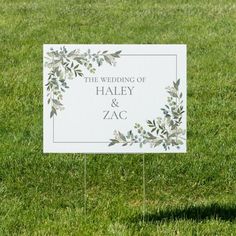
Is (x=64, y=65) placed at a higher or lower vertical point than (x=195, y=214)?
higher

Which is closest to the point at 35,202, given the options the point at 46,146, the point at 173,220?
the point at 46,146

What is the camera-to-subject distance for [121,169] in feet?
21.7

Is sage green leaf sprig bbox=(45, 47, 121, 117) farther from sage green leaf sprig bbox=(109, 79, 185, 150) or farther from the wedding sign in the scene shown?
sage green leaf sprig bbox=(109, 79, 185, 150)

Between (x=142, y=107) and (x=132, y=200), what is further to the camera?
Result: (x=132, y=200)

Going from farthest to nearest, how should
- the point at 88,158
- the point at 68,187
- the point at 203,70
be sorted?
the point at 203,70
the point at 88,158
the point at 68,187

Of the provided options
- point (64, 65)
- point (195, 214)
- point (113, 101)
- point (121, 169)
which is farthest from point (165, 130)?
point (121, 169)

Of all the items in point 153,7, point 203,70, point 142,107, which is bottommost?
point 142,107

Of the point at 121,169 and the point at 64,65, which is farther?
the point at 121,169

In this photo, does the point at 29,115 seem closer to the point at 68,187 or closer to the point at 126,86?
the point at 68,187

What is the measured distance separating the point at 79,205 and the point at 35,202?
404 mm

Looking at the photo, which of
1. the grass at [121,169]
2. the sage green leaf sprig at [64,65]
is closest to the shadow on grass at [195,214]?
the grass at [121,169]

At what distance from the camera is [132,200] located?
19.9 ft

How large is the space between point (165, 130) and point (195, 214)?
824 mm

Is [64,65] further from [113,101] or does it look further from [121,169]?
[121,169]
